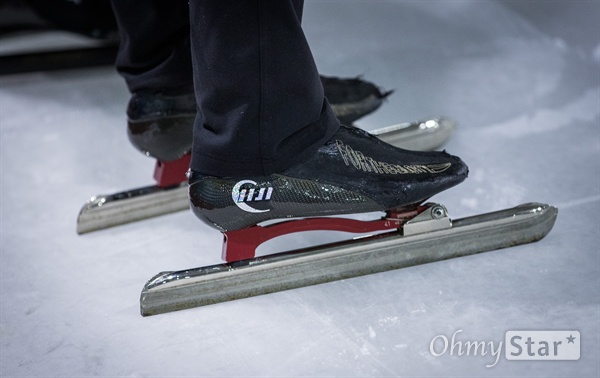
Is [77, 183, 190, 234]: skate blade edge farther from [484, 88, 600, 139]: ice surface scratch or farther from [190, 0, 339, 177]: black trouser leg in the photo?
[484, 88, 600, 139]: ice surface scratch

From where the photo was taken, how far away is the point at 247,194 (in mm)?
1152

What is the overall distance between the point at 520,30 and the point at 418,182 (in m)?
1.11

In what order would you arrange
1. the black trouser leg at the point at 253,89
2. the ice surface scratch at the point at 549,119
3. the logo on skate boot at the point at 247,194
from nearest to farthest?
the black trouser leg at the point at 253,89, the logo on skate boot at the point at 247,194, the ice surface scratch at the point at 549,119

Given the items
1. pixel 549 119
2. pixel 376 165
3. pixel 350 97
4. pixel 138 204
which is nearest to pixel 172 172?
pixel 138 204

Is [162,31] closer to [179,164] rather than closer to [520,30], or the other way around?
[179,164]

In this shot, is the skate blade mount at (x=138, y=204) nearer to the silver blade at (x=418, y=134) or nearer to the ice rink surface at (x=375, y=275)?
the ice rink surface at (x=375, y=275)

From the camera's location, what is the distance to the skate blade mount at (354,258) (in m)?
1.18

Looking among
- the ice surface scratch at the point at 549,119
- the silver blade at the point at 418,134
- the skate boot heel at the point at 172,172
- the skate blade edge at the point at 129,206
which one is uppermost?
the ice surface scratch at the point at 549,119

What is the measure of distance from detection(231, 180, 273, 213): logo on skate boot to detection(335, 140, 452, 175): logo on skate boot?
0.12 metres

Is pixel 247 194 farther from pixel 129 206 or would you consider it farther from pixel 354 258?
pixel 129 206

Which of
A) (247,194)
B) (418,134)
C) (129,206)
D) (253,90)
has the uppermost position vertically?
(253,90)

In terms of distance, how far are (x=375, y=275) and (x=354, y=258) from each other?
39 millimetres

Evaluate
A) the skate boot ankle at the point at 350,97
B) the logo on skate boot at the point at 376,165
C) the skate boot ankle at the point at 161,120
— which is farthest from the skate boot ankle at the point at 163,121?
the logo on skate boot at the point at 376,165

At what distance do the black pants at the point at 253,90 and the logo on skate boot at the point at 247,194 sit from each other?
23 millimetres
